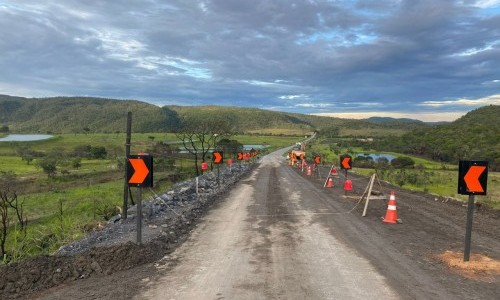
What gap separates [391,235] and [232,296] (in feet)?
18.5

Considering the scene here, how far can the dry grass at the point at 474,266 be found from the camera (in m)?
6.95

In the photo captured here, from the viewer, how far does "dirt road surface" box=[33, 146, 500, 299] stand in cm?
600

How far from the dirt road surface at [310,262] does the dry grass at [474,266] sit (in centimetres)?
5

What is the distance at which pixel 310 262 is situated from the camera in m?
7.54

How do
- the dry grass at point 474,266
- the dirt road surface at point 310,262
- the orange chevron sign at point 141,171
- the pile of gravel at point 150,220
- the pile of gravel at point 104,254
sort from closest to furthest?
the dirt road surface at point 310,262 → the pile of gravel at point 104,254 → the dry grass at point 474,266 → the orange chevron sign at point 141,171 → the pile of gravel at point 150,220

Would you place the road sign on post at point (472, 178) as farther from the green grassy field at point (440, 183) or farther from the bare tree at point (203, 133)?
the bare tree at point (203, 133)

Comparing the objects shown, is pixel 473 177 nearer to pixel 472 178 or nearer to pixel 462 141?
pixel 472 178

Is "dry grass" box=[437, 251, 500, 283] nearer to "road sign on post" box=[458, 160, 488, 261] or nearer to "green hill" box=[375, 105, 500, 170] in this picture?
"road sign on post" box=[458, 160, 488, 261]

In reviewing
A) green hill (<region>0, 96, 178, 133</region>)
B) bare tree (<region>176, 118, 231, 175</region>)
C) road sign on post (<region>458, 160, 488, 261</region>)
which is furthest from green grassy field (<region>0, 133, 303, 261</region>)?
green hill (<region>0, 96, 178, 133</region>)

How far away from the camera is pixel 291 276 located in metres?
6.66

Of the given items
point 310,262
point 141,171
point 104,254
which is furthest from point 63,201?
point 310,262

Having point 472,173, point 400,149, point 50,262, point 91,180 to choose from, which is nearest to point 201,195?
point 50,262

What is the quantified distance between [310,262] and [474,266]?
2876 mm

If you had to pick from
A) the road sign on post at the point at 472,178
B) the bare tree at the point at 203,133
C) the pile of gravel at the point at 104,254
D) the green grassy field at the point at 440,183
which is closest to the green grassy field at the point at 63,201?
the pile of gravel at the point at 104,254
